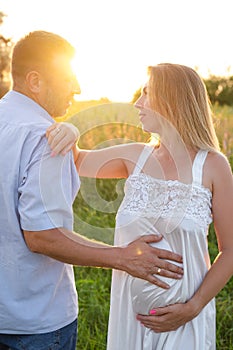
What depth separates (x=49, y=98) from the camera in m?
2.32

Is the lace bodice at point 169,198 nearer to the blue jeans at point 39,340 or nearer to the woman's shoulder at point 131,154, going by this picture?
the woman's shoulder at point 131,154

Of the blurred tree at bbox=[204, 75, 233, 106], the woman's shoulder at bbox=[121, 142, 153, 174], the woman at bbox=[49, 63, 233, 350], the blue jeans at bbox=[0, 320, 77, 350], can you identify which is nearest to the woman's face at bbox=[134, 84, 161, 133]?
the woman at bbox=[49, 63, 233, 350]

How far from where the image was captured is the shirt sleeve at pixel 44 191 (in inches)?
84.0

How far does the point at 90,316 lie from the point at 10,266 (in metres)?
2.38

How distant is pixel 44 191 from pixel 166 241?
615mm

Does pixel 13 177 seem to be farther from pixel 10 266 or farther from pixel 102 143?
pixel 102 143

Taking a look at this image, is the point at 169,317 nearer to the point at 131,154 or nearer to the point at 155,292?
the point at 155,292

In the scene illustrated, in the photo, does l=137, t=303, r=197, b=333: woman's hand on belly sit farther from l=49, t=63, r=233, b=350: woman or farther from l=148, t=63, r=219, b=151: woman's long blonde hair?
l=148, t=63, r=219, b=151: woman's long blonde hair

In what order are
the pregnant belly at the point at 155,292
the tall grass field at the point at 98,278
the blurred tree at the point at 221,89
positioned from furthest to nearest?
1. the blurred tree at the point at 221,89
2. the tall grass field at the point at 98,278
3. the pregnant belly at the point at 155,292

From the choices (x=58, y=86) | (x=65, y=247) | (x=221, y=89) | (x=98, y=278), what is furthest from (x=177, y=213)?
(x=221, y=89)

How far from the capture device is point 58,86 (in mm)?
2307

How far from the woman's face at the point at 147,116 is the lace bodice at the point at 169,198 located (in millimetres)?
191

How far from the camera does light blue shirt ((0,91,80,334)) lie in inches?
84.5

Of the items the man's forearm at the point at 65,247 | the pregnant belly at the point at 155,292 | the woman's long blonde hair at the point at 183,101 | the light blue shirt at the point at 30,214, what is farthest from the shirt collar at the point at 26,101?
the pregnant belly at the point at 155,292
